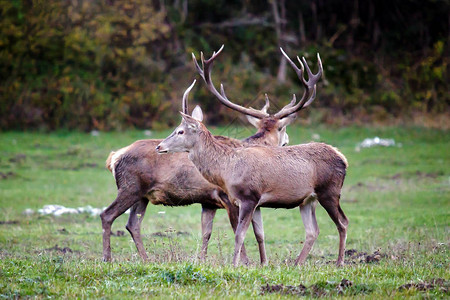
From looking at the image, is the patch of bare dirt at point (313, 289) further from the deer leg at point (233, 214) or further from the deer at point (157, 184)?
the deer at point (157, 184)

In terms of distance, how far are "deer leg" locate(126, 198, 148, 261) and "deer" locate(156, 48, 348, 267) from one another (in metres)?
1.62

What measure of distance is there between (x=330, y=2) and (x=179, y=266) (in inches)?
1050

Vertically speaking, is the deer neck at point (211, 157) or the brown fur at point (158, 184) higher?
the deer neck at point (211, 157)

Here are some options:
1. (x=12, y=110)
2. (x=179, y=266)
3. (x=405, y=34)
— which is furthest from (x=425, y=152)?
(x=179, y=266)

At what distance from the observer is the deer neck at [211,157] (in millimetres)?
9406

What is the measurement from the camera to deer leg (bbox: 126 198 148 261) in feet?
34.6

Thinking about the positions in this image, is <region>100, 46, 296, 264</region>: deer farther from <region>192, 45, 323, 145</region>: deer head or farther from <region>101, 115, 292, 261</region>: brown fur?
<region>192, 45, 323, 145</region>: deer head

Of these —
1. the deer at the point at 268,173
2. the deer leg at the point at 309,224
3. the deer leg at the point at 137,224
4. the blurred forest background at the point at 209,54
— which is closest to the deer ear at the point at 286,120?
the deer at the point at 268,173

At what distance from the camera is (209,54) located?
2970 cm

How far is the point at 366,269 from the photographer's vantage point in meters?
7.81

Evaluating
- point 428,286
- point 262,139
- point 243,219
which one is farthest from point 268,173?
point 428,286

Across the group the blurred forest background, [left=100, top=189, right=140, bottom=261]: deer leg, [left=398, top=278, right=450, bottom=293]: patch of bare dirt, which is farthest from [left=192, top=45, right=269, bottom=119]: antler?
the blurred forest background

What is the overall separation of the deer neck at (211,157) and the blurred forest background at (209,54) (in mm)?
17939

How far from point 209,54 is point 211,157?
67.7 ft
